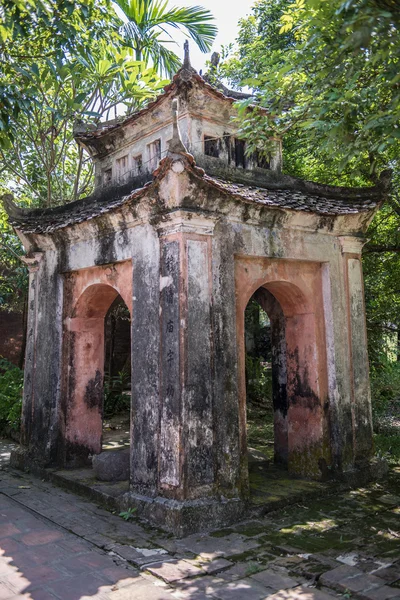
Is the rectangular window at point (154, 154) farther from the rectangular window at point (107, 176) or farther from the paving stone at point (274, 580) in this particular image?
the paving stone at point (274, 580)

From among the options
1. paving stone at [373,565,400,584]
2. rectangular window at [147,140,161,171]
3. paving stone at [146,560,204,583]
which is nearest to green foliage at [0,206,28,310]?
rectangular window at [147,140,161,171]

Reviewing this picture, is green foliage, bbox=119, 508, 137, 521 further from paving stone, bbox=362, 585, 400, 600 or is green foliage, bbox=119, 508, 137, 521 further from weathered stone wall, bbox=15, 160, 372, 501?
paving stone, bbox=362, 585, 400, 600

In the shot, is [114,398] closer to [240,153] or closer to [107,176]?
[107,176]

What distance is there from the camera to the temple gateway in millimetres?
6449

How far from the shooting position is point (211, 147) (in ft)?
27.5

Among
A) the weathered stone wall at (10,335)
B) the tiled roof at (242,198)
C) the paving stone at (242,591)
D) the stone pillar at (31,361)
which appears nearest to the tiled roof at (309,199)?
the tiled roof at (242,198)

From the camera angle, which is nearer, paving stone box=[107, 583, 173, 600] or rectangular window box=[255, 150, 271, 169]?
paving stone box=[107, 583, 173, 600]

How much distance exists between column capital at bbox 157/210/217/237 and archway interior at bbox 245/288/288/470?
117 inches

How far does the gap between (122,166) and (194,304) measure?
14.0 ft

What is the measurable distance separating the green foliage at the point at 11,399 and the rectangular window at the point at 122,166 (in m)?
6.16

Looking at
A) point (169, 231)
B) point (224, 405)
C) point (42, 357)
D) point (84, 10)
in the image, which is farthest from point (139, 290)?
point (84, 10)

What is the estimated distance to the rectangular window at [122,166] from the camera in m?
9.49

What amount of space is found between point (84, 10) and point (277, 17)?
9.27 meters

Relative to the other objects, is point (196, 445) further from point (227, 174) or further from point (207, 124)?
point (207, 124)
